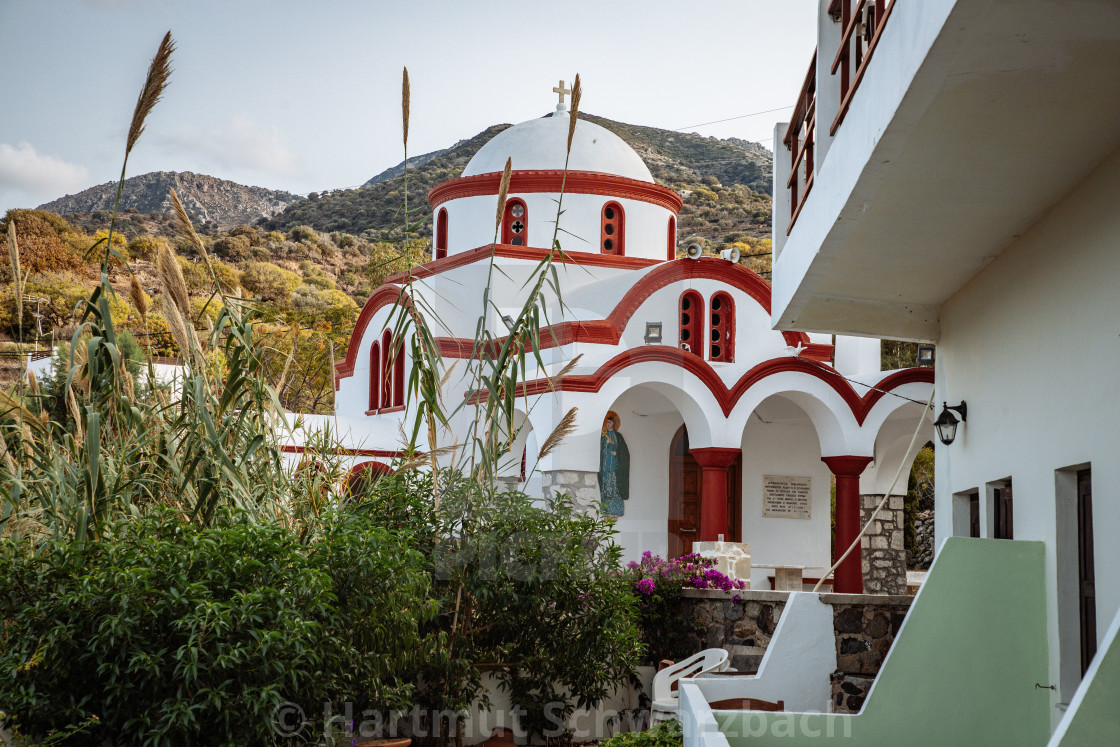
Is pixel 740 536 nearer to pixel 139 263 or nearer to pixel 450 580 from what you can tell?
pixel 450 580

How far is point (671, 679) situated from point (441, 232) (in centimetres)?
1103

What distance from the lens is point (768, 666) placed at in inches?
291

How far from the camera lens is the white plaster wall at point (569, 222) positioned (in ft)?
53.6

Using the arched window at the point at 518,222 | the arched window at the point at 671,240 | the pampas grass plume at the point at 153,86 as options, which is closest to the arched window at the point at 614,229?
the arched window at the point at 671,240

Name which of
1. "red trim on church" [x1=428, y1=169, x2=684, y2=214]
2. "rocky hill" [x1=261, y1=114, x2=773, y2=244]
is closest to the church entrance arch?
"red trim on church" [x1=428, y1=169, x2=684, y2=214]

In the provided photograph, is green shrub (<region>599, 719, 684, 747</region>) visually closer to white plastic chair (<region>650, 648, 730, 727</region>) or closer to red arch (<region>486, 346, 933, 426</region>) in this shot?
white plastic chair (<region>650, 648, 730, 727</region>)

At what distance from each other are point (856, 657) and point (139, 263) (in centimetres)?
3379

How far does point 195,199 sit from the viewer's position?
56.5 metres

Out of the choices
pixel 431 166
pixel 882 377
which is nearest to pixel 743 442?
pixel 882 377

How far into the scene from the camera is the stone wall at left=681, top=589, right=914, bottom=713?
25.6ft

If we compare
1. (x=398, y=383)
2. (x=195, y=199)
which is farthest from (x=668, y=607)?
(x=195, y=199)

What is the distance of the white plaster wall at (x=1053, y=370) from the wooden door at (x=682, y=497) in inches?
336

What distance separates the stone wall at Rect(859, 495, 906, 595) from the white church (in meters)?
0.03

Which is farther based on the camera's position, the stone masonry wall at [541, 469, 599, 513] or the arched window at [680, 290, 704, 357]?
the arched window at [680, 290, 704, 357]
